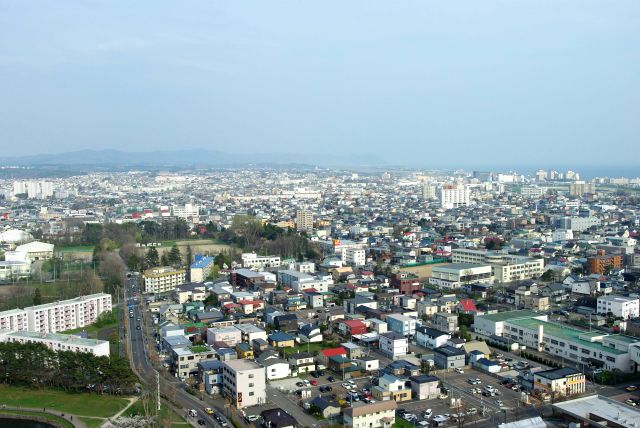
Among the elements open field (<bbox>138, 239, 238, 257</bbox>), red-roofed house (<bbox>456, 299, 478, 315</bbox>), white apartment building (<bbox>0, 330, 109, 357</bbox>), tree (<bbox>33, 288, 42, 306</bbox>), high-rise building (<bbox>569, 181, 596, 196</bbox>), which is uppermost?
high-rise building (<bbox>569, 181, 596, 196</bbox>)

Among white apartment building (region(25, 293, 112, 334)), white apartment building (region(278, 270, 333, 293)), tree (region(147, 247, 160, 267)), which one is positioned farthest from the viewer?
tree (region(147, 247, 160, 267))

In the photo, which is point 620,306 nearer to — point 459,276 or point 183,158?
point 459,276

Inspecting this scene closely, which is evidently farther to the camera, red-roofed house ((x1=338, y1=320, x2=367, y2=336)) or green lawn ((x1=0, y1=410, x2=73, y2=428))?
red-roofed house ((x1=338, y1=320, x2=367, y2=336))

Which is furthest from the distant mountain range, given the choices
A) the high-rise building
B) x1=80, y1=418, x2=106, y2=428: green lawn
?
x1=80, y1=418, x2=106, y2=428: green lawn

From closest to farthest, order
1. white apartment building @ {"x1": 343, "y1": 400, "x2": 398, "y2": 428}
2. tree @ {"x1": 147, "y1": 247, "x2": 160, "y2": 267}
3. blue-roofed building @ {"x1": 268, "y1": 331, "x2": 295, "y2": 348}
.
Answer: white apartment building @ {"x1": 343, "y1": 400, "x2": 398, "y2": 428}
blue-roofed building @ {"x1": 268, "y1": 331, "x2": 295, "y2": 348}
tree @ {"x1": 147, "y1": 247, "x2": 160, "y2": 267}

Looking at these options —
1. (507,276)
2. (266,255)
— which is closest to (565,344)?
(507,276)

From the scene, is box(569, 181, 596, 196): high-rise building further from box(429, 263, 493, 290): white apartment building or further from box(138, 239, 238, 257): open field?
box(429, 263, 493, 290): white apartment building

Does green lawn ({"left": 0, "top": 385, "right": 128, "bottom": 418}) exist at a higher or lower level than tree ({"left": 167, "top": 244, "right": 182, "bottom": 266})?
lower
